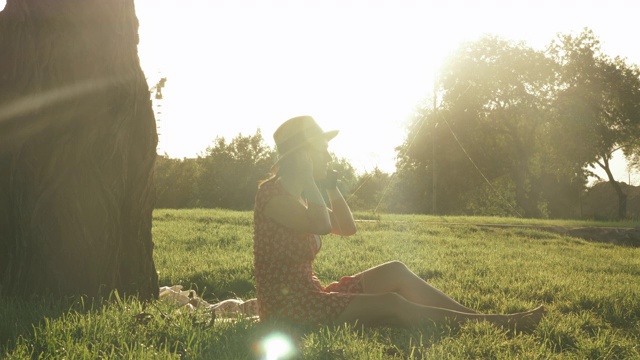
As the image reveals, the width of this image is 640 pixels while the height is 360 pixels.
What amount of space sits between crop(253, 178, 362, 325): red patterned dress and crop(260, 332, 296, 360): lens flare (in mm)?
394

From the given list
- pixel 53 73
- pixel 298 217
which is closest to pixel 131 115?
pixel 53 73

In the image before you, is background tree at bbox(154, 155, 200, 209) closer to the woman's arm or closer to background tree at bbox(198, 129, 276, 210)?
background tree at bbox(198, 129, 276, 210)

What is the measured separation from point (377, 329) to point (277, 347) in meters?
1.16

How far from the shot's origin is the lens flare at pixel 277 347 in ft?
11.7

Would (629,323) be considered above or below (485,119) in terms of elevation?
below

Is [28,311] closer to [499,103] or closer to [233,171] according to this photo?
[499,103]

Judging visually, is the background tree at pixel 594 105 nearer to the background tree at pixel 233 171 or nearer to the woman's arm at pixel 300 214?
the background tree at pixel 233 171

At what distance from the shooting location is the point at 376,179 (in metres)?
51.4

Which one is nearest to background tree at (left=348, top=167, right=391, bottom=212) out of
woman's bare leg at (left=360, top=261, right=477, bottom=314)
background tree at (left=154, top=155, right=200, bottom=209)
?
background tree at (left=154, top=155, right=200, bottom=209)

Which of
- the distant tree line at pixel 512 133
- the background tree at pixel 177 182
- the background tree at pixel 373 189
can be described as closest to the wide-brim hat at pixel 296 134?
the distant tree line at pixel 512 133

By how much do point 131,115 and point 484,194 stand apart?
135 ft

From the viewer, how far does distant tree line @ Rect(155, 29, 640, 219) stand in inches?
1378

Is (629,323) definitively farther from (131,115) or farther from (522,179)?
(522,179)

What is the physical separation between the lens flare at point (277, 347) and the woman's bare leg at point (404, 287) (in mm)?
1160
